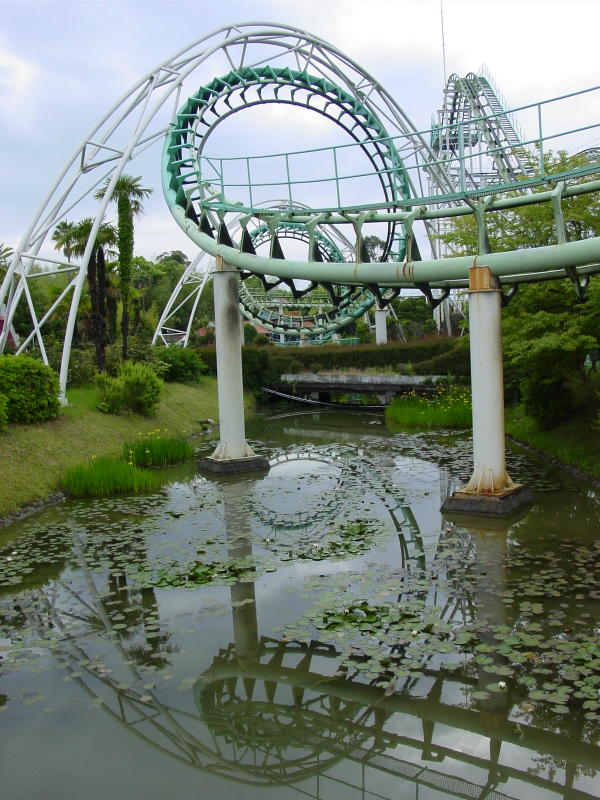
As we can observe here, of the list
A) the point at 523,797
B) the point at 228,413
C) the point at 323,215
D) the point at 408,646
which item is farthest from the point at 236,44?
the point at 523,797

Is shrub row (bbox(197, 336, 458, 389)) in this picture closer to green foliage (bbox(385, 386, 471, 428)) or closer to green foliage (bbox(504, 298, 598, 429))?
green foliage (bbox(385, 386, 471, 428))

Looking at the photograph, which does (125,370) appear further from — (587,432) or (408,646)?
(408,646)

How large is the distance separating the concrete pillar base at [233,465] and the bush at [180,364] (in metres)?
15.8

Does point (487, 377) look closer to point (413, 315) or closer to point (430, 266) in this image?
point (430, 266)

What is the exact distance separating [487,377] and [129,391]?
1417cm

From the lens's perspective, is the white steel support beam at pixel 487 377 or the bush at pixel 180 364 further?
the bush at pixel 180 364

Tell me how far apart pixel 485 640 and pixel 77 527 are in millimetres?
7956

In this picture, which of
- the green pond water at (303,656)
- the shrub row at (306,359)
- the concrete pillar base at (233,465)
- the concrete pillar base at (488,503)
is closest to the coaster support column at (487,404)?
the concrete pillar base at (488,503)

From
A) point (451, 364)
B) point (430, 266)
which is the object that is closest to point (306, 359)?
point (451, 364)

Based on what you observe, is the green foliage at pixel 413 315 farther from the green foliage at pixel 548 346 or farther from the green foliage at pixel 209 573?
the green foliage at pixel 209 573

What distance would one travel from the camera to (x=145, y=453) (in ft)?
62.9

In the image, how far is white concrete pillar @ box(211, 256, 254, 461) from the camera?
1777cm

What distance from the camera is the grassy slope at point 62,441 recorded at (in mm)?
14930

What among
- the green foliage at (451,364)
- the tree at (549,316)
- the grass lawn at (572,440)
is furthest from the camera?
the green foliage at (451,364)
